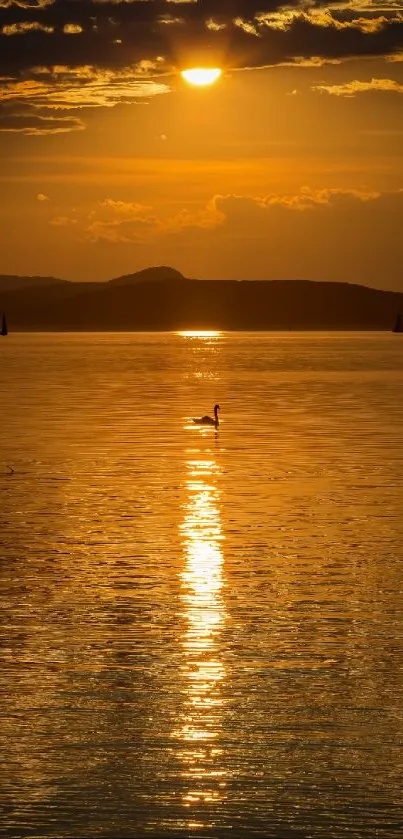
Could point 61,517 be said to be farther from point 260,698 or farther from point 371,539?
point 260,698

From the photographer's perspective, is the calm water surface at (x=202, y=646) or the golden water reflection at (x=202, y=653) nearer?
the calm water surface at (x=202, y=646)

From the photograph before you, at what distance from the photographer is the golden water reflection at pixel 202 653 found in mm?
13914

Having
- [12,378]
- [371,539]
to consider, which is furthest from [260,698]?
[12,378]

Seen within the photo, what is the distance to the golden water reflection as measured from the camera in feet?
45.6

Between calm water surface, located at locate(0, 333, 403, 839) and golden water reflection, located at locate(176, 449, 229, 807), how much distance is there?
0.04m

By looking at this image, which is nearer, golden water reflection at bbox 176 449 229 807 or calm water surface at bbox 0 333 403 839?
calm water surface at bbox 0 333 403 839

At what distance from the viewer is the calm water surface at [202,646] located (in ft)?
43.7

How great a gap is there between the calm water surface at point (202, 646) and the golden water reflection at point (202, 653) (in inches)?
1.4

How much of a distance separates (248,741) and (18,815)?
2.83 metres

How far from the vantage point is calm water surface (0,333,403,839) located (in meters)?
13.3

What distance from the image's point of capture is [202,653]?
18422mm

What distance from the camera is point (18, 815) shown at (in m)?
12.9

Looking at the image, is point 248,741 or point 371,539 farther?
point 371,539

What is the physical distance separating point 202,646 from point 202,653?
0.36m
